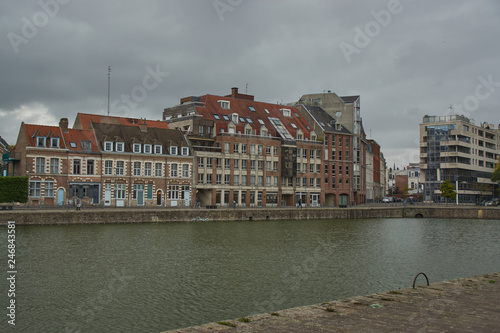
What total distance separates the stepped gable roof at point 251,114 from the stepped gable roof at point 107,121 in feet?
27.5

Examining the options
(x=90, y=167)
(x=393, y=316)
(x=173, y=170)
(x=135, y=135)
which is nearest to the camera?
(x=393, y=316)

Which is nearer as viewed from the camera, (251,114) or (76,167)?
(76,167)

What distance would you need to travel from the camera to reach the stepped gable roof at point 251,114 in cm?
9331

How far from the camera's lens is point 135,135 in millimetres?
81625

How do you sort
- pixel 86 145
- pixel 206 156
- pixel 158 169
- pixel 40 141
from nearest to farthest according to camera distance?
pixel 40 141 < pixel 86 145 < pixel 158 169 < pixel 206 156

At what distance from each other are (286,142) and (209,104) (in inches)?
613

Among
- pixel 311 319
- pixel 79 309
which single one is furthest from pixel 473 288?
pixel 79 309

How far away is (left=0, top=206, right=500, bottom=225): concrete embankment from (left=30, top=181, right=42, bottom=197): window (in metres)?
8.35

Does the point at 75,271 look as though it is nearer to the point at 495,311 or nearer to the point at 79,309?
the point at 79,309

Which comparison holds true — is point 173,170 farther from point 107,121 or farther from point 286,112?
point 286,112

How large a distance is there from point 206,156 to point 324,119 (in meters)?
34.5

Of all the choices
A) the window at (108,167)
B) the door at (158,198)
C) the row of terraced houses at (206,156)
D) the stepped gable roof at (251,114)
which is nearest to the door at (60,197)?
the row of terraced houses at (206,156)

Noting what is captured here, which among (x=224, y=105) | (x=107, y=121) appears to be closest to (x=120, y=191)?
(x=107, y=121)

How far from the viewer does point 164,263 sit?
115 feet
